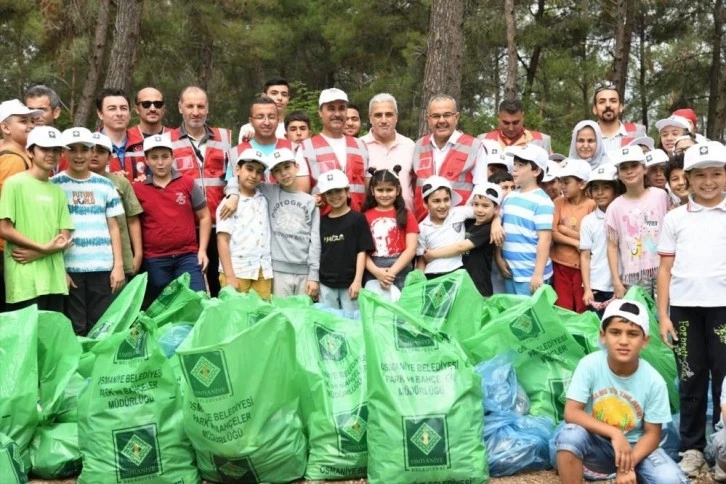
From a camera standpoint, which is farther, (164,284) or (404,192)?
(404,192)

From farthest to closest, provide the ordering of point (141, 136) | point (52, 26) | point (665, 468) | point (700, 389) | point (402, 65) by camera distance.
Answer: point (402, 65) < point (52, 26) < point (141, 136) < point (700, 389) < point (665, 468)

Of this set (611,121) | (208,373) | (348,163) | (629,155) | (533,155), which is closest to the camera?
(208,373)

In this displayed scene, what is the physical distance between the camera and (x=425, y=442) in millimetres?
3463

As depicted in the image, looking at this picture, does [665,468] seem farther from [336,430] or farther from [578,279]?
[578,279]

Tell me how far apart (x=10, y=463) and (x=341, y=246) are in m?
2.36

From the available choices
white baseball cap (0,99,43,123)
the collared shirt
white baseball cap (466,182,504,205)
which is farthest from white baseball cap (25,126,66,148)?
white baseball cap (466,182,504,205)

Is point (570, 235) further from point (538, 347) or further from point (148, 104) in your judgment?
point (148, 104)

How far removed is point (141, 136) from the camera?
5559 millimetres

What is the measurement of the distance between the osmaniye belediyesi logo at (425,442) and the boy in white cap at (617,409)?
19.2 inches

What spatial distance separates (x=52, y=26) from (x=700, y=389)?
1024 centimetres

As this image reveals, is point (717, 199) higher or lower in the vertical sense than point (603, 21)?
lower

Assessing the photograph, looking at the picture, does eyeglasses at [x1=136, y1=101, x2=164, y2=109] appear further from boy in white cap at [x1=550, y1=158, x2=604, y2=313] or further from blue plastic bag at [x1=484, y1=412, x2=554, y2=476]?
blue plastic bag at [x1=484, y1=412, x2=554, y2=476]

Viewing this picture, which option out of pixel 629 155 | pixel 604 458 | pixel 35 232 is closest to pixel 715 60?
pixel 629 155

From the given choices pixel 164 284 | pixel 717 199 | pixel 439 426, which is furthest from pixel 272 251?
pixel 717 199
